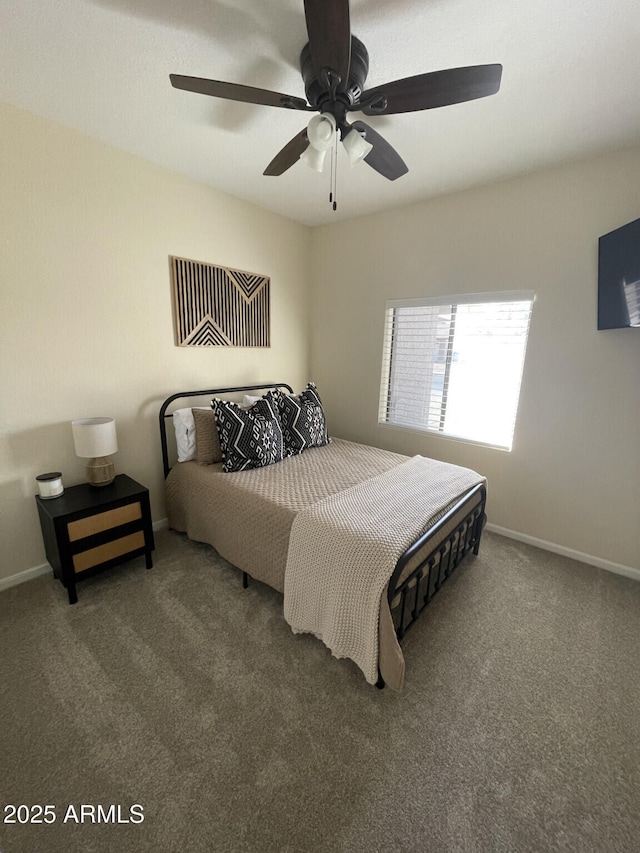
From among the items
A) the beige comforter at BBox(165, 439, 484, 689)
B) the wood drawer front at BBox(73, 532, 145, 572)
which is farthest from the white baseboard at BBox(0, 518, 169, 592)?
the beige comforter at BBox(165, 439, 484, 689)

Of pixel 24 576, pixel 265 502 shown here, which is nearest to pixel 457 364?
pixel 265 502

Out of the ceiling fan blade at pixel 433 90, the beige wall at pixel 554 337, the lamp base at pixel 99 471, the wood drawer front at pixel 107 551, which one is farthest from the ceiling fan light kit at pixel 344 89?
the wood drawer front at pixel 107 551

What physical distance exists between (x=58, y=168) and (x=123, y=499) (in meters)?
2.00

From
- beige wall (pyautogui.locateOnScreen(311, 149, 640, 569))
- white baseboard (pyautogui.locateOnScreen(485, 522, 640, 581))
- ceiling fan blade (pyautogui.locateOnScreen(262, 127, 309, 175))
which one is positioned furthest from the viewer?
white baseboard (pyautogui.locateOnScreen(485, 522, 640, 581))

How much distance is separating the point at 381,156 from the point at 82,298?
197cm

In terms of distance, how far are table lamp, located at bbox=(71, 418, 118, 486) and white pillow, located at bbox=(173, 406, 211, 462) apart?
0.45 metres

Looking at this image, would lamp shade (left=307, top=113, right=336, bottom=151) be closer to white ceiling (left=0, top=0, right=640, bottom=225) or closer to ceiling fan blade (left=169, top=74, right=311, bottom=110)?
ceiling fan blade (left=169, top=74, right=311, bottom=110)

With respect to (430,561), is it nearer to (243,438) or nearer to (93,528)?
(243,438)

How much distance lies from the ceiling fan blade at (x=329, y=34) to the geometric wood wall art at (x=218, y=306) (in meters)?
1.78

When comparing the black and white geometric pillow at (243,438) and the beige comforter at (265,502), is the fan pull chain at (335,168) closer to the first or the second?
the black and white geometric pillow at (243,438)

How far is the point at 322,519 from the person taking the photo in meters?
1.70

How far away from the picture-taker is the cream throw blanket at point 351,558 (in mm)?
1453

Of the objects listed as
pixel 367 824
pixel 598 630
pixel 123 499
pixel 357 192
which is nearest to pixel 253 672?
pixel 367 824

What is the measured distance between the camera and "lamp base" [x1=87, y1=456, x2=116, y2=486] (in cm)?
221
